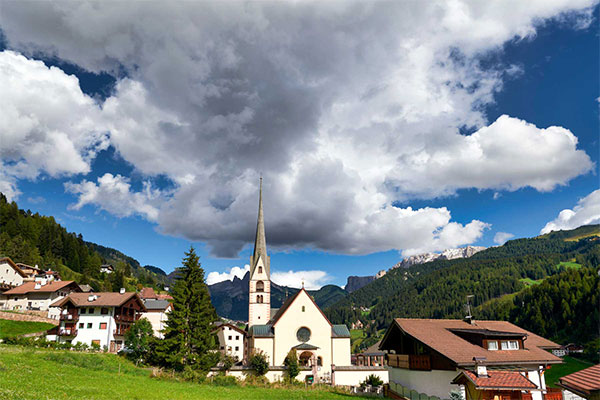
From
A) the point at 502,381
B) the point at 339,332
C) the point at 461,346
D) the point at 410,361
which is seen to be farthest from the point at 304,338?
the point at 502,381

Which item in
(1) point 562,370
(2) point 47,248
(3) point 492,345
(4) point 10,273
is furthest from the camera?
(2) point 47,248

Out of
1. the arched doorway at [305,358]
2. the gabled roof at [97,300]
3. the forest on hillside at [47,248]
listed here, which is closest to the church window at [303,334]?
the arched doorway at [305,358]

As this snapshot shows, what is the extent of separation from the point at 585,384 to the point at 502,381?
12.1m

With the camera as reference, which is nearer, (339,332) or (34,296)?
(339,332)

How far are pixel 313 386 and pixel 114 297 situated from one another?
3333cm

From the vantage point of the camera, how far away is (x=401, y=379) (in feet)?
118

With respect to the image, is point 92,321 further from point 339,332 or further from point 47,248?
point 47,248

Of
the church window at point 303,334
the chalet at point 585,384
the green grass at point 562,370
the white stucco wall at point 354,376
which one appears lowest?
the green grass at point 562,370

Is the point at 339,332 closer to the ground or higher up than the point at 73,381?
higher up

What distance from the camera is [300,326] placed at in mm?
58500

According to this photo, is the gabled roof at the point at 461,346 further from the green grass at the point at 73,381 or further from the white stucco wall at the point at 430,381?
the green grass at the point at 73,381

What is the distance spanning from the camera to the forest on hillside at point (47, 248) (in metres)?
111

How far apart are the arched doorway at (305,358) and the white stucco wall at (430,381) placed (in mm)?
23368

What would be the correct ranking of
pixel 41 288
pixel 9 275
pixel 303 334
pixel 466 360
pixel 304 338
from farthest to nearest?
pixel 9 275 → pixel 41 288 → pixel 303 334 → pixel 304 338 → pixel 466 360
